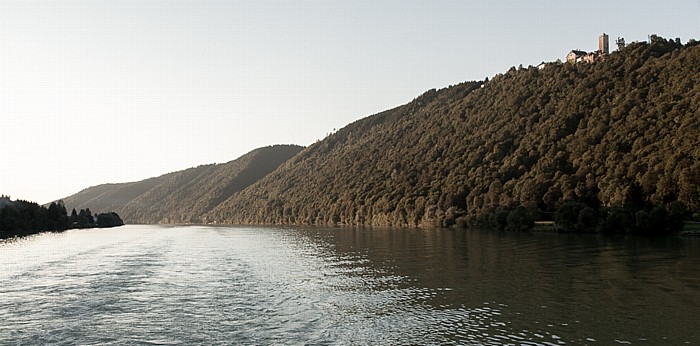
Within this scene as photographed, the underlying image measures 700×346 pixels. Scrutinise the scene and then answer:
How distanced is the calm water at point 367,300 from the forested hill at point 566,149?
140 ft

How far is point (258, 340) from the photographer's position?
25.4m

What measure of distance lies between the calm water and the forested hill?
42.6 metres

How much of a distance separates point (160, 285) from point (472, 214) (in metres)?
93.7

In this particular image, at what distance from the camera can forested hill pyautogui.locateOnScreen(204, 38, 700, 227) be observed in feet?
328

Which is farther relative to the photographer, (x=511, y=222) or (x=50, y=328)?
(x=511, y=222)

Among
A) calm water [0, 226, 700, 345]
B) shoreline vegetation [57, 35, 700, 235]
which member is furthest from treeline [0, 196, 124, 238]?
shoreline vegetation [57, 35, 700, 235]

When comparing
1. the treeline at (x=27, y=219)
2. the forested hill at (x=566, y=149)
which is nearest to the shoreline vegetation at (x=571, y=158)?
the forested hill at (x=566, y=149)

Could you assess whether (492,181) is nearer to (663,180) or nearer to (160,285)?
(663,180)

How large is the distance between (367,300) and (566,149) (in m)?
108

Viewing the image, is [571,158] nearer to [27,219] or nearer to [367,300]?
[367,300]

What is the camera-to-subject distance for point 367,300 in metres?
34.8

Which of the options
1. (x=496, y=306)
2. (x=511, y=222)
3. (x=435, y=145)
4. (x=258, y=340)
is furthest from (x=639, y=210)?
(x=435, y=145)

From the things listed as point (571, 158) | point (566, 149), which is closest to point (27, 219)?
point (571, 158)

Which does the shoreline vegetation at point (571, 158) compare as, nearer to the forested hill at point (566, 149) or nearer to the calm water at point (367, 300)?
the forested hill at point (566, 149)
